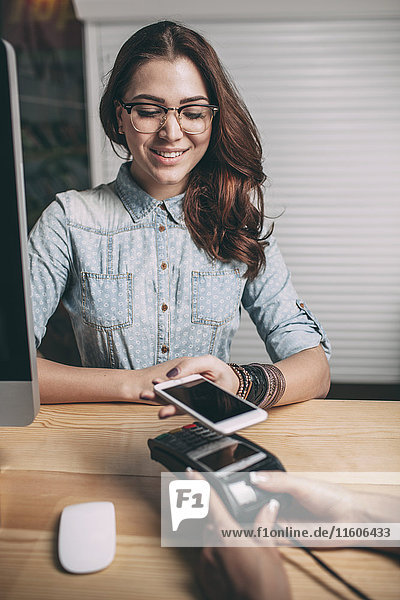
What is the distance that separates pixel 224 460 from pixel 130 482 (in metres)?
0.16

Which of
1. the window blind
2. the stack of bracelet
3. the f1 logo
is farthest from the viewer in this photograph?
the window blind

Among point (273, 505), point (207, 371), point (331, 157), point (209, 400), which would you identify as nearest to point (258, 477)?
point (273, 505)

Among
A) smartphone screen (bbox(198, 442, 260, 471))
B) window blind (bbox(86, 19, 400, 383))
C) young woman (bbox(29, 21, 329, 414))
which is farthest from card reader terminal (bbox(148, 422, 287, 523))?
window blind (bbox(86, 19, 400, 383))

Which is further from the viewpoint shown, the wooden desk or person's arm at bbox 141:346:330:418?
person's arm at bbox 141:346:330:418

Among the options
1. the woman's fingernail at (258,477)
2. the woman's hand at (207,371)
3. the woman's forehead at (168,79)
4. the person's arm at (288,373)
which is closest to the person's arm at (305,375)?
the person's arm at (288,373)

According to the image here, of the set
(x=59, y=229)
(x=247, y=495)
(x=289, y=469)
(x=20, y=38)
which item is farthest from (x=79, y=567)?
(x=20, y=38)

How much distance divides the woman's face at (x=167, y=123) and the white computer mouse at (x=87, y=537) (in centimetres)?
83

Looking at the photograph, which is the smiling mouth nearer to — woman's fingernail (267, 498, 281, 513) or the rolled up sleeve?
the rolled up sleeve

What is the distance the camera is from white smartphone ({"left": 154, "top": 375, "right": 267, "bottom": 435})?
68cm

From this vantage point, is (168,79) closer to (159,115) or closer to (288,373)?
(159,115)

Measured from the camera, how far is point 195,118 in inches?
47.8

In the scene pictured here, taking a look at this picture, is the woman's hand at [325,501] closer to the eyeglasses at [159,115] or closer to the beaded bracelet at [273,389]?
the beaded bracelet at [273,389]

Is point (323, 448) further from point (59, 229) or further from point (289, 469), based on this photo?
point (59, 229)

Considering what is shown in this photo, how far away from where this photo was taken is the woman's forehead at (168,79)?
117cm
